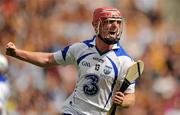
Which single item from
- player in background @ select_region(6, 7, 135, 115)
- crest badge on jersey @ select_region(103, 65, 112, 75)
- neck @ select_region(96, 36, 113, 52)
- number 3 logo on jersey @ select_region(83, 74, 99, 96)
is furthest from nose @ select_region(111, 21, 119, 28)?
number 3 logo on jersey @ select_region(83, 74, 99, 96)

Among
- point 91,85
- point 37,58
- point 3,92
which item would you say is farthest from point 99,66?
point 3,92

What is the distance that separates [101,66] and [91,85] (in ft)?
0.71

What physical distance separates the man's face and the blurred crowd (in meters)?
4.76

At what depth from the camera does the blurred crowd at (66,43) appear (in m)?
12.9

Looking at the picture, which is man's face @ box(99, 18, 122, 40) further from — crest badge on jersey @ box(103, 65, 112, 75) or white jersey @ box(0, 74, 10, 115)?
white jersey @ box(0, 74, 10, 115)

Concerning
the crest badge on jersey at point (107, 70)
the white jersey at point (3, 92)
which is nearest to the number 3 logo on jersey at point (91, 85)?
the crest badge on jersey at point (107, 70)

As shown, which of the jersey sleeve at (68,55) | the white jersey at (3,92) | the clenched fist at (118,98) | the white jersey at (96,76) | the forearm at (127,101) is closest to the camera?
the clenched fist at (118,98)

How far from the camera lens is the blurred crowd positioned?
42.3 ft

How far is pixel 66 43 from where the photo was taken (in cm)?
1323

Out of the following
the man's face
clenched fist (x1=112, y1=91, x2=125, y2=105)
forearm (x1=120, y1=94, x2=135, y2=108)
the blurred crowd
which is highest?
the man's face

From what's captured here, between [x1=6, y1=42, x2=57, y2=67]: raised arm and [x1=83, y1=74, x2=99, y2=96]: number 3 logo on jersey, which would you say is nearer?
[x1=83, y1=74, x2=99, y2=96]: number 3 logo on jersey

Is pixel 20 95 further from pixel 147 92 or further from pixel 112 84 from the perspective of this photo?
pixel 112 84

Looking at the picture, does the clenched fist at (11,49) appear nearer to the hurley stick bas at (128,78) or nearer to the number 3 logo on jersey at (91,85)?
the number 3 logo on jersey at (91,85)

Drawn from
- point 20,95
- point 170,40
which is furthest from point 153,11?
point 20,95
